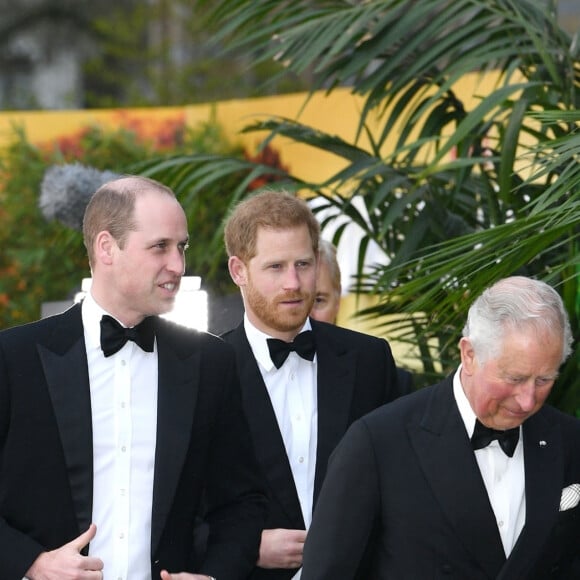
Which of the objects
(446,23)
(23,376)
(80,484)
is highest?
(446,23)

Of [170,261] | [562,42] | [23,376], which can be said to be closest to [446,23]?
[562,42]

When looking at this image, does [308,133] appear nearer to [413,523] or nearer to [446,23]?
[446,23]

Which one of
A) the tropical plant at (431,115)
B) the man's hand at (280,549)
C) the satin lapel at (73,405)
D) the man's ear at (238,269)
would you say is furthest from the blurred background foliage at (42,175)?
the satin lapel at (73,405)

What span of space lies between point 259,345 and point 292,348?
10 centimetres

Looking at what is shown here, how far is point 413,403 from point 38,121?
8.64 meters

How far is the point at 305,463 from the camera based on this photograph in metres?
3.65

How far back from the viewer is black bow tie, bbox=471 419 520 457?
9.53 feet

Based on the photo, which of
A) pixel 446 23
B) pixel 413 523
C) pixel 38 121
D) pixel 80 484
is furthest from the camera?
pixel 38 121

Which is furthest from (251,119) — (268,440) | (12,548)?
(12,548)

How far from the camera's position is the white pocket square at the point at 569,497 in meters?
2.95

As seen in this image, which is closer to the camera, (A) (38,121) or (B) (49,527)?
(B) (49,527)

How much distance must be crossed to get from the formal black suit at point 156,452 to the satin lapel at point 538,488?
717 millimetres

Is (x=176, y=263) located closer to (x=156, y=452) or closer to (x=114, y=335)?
(x=114, y=335)

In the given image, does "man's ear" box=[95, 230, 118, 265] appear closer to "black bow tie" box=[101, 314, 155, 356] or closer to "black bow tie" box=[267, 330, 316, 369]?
"black bow tie" box=[101, 314, 155, 356]
